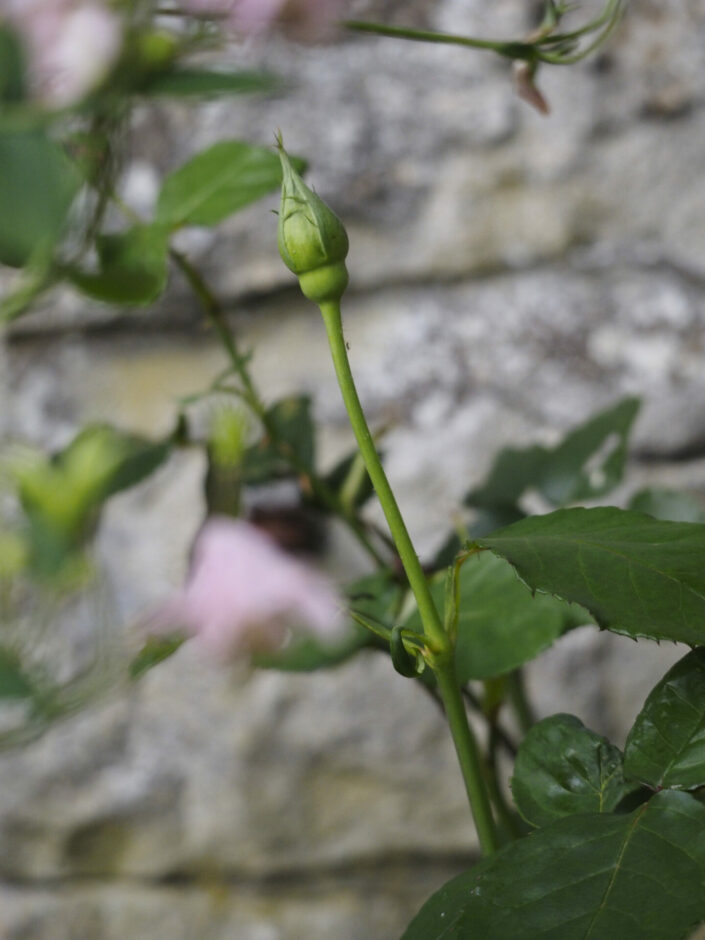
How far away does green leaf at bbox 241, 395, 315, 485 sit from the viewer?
509 mm

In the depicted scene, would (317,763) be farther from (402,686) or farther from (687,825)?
(687,825)

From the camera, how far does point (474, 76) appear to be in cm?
74

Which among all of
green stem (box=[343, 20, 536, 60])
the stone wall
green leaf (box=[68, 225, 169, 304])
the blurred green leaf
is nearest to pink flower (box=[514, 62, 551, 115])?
green stem (box=[343, 20, 536, 60])

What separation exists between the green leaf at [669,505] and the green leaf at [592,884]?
0.86ft

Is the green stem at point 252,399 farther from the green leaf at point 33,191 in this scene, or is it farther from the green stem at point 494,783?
the green leaf at point 33,191

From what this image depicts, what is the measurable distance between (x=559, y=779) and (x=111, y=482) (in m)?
0.28

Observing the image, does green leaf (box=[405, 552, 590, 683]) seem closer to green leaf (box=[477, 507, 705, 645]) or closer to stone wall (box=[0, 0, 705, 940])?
green leaf (box=[477, 507, 705, 645])

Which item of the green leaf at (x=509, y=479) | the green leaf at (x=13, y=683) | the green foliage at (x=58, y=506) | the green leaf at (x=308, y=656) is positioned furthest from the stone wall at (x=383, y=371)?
the green leaf at (x=13, y=683)

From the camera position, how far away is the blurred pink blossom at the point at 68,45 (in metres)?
0.18

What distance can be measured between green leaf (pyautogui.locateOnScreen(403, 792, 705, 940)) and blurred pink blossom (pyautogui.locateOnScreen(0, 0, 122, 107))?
0.20 metres

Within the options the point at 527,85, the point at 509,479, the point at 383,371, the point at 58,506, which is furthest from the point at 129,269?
the point at 383,371

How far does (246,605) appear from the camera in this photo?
29cm

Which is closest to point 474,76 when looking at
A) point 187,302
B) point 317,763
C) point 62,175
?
point 187,302

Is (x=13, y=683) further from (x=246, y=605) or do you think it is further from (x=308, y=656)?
(x=308, y=656)
